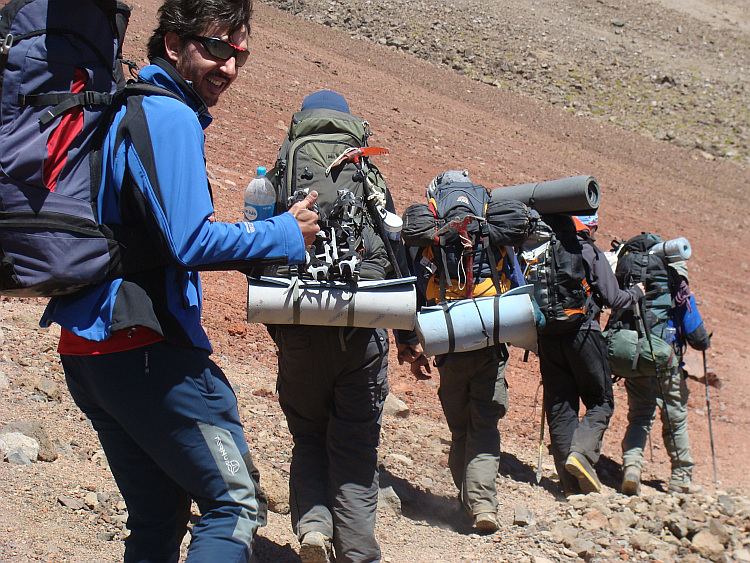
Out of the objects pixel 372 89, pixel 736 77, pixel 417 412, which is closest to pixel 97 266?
pixel 417 412

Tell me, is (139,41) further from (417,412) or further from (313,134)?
(313,134)

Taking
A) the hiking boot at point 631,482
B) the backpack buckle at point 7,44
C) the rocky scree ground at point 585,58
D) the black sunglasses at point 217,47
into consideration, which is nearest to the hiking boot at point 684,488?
the hiking boot at point 631,482

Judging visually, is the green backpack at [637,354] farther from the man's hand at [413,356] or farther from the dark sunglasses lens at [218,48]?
the dark sunglasses lens at [218,48]

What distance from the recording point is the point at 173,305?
2334mm

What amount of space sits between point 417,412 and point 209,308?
2121 millimetres

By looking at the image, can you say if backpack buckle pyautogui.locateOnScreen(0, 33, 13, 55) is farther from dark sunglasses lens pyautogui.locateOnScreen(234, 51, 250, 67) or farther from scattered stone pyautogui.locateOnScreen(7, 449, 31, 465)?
scattered stone pyautogui.locateOnScreen(7, 449, 31, 465)

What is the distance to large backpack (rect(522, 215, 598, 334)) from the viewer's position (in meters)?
5.49

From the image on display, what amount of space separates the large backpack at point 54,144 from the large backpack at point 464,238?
7.76ft

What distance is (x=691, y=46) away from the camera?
3294cm

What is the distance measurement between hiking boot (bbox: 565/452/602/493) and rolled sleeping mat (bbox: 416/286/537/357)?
1514mm

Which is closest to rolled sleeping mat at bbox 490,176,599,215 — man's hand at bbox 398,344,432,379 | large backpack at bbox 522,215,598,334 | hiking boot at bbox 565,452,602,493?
large backpack at bbox 522,215,598,334

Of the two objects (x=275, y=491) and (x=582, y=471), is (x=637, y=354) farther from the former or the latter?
(x=275, y=491)

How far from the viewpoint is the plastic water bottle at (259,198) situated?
320 cm

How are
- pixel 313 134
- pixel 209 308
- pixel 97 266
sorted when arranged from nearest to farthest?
pixel 97 266 < pixel 313 134 < pixel 209 308
